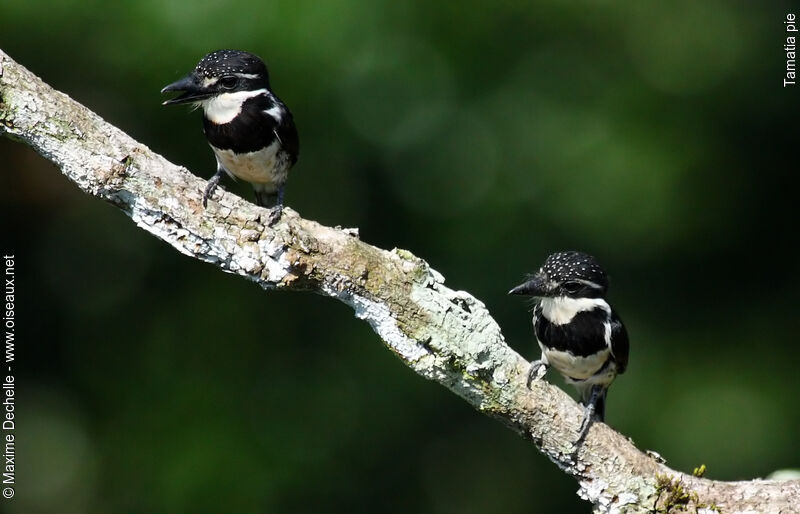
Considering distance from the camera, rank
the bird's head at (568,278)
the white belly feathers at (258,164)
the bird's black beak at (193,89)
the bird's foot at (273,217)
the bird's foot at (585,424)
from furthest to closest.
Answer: the white belly feathers at (258,164) → the bird's head at (568,278) → the bird's black beak at (193,89) → the bird's foot at (585,424) → the bird's foot at (273,217)

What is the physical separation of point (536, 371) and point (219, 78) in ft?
5.56

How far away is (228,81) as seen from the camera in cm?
410

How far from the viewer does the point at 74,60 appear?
20.7 feet

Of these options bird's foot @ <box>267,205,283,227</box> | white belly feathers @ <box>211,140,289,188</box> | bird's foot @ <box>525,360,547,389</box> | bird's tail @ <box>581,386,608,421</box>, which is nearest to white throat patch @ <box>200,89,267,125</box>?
white belly feathers @ <box>211,140,289,188</box>

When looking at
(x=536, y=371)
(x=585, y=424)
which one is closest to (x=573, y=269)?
(x=536, y=371)

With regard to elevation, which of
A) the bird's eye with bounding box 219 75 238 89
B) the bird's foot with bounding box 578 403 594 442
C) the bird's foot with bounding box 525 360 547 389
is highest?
the bird's eye with bounding box 219 75 238 89

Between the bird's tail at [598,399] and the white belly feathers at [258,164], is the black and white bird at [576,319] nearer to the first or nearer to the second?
the bird's tail at [598,399]

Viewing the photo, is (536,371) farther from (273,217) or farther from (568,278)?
(273,217)

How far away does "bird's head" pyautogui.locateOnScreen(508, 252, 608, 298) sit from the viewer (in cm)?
413

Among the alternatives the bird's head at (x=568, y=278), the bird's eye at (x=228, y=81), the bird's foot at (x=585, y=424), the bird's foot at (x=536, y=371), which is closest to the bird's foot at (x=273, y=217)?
the bird's foot at (x=536, y=371)

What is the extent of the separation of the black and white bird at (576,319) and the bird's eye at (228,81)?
1.40 meters

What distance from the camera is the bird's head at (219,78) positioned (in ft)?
13.3

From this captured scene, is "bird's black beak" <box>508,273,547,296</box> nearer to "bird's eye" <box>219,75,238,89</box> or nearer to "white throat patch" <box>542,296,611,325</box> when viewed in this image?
"white throat patch" <box>542,296,611,325</box>

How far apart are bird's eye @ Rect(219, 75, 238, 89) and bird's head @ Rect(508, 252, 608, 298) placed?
139 centimetres
